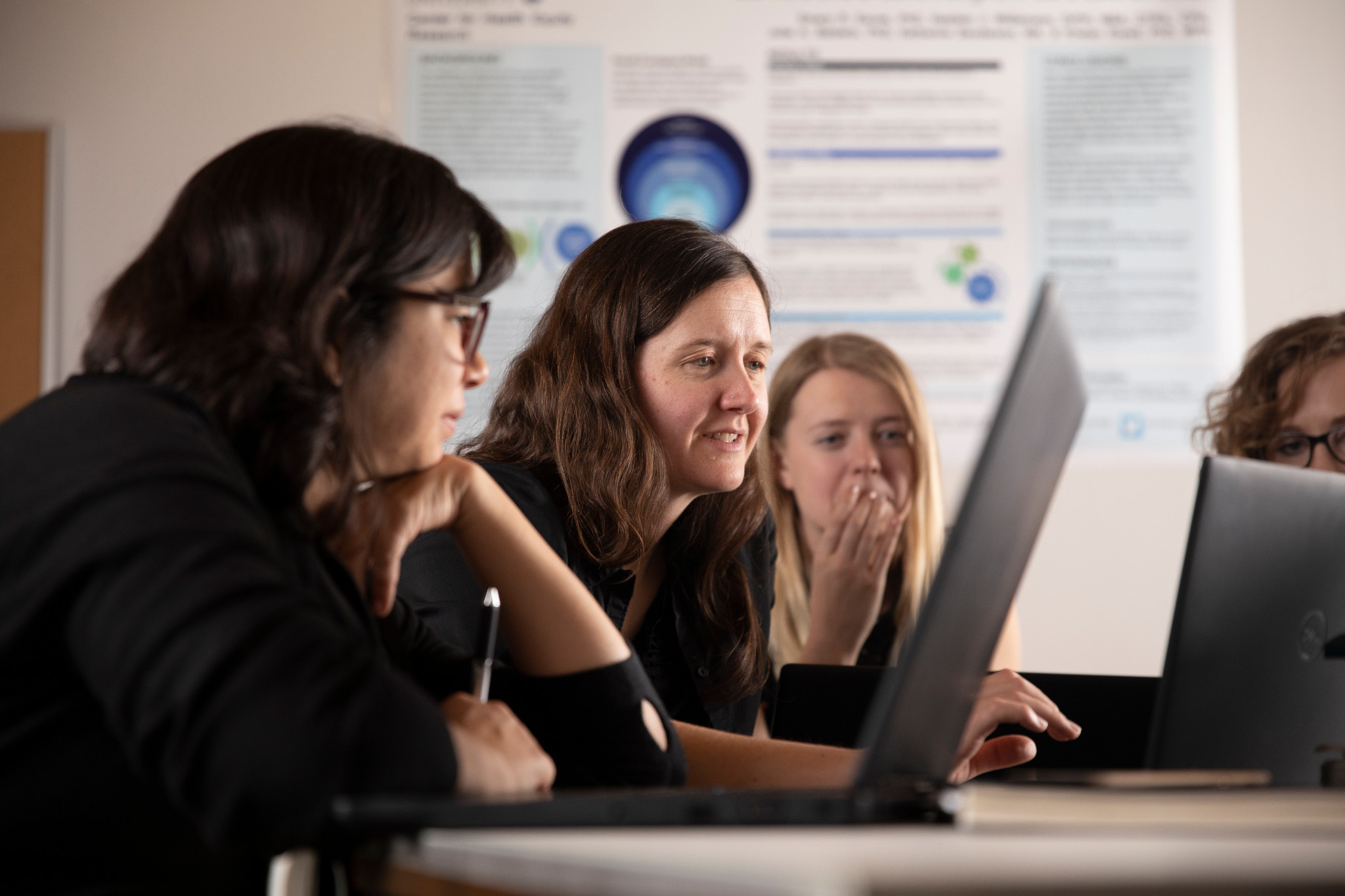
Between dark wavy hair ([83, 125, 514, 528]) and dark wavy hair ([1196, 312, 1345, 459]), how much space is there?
1405 mm

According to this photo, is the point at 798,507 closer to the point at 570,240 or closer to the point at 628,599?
the point at 628,599

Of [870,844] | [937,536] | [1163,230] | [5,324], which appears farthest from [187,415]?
[1163,230]

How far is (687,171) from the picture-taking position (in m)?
2.75

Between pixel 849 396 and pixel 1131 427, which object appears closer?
pixel 849 396

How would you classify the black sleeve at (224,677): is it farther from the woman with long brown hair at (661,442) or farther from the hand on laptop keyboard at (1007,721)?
the woman with long brown hair at (661,442)

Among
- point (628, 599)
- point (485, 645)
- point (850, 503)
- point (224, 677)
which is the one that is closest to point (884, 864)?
point (224, 677)

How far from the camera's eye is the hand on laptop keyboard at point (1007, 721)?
98 centimetres

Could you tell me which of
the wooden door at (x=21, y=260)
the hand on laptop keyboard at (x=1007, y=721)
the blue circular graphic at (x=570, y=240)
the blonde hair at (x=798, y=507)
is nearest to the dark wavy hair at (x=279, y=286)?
the hand on laptop keyboard at (x=1007, y=721)

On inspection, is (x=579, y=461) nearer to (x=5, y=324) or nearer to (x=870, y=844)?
(x=870, y=844)

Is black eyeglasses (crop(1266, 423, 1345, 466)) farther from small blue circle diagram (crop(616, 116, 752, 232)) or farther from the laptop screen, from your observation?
small blue circle diagram (crop(616, 116, 752, 232))

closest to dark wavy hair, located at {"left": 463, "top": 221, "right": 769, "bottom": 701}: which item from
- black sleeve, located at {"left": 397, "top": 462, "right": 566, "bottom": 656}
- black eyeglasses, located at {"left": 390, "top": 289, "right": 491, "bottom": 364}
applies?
black sleeve, located at {"left": 397, "top": 462, "right": 566, "bottom": 656}

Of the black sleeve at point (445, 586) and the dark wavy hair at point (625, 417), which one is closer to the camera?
the black sleeve at point (445, 586)

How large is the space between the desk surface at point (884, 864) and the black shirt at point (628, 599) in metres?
0.81

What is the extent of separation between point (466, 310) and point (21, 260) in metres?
2.34
